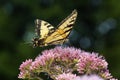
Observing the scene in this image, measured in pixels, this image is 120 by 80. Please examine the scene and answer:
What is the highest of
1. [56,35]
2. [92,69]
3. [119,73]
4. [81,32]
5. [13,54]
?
[81,32]

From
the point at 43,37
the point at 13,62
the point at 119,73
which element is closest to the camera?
the point at 43,37

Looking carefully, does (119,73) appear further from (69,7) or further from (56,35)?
(56,35)

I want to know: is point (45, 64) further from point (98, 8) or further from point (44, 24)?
point (98, 8)

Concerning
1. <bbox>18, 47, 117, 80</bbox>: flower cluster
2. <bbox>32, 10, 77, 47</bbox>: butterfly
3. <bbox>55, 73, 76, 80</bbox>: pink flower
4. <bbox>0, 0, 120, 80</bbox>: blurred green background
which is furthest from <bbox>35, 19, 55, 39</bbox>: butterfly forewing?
<bbox>0, 0, 120, 80</bbox>: blurred green background

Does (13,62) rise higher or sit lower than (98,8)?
lower

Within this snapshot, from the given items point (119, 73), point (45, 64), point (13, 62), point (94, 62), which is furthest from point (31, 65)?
point (13, 62)

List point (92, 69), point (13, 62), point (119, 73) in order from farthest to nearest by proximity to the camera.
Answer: point (13, 62) < point (119, 73) < point (92, 69)

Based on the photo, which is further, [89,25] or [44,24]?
[89,25]

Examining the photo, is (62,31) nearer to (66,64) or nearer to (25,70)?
(66,64)

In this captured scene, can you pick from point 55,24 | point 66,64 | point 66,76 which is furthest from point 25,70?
point 55,24
